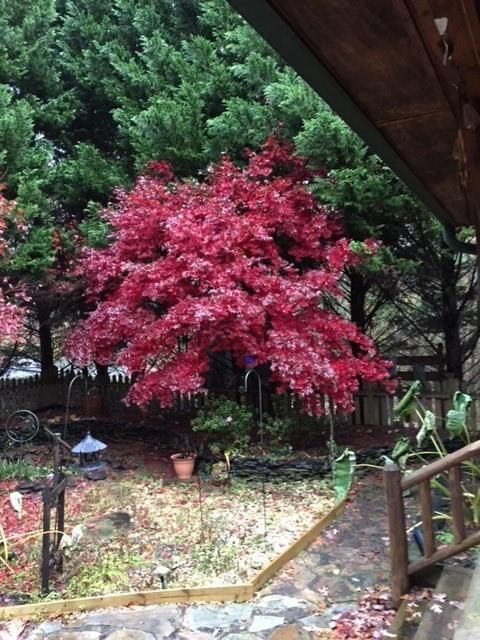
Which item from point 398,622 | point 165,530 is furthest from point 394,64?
point 165,530

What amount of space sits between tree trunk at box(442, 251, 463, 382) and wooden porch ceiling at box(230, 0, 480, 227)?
14.4 ft

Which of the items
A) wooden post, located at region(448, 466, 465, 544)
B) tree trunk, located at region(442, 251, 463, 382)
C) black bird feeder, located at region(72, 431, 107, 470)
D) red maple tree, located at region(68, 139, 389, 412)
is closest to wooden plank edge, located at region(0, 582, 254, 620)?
wooden post, located at region(448, 466, 465, 544)

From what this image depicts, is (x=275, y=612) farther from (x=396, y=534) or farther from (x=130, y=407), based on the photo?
(x=130, y=407)

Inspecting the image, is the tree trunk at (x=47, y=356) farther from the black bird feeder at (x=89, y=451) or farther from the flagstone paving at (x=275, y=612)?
the flagstone paving at (x=275, y=612)

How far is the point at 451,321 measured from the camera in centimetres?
746

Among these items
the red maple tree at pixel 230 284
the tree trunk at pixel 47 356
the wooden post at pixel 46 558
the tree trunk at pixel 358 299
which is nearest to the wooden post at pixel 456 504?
the red maple tree at pixel 230 284

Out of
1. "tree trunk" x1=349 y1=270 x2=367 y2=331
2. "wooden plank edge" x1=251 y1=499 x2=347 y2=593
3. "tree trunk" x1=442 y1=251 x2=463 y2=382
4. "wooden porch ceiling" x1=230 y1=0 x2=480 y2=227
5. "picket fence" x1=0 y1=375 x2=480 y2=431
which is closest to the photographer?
"wooden porch ceiling" x1=230 y1=0 x2=480 y2=227

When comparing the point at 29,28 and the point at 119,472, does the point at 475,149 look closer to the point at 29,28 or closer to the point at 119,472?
the point at 119,472

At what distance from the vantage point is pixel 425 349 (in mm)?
8984

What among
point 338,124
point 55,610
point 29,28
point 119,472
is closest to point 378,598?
point 55,610

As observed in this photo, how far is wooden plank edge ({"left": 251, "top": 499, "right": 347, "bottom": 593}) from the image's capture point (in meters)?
3.60

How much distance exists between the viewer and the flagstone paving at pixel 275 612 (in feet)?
10.0

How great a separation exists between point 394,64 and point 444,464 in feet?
6.74

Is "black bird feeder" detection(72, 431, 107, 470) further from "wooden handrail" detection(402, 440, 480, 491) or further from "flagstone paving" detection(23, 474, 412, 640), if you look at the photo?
"wooden handrail" detection(402, 440, 480, 491)
